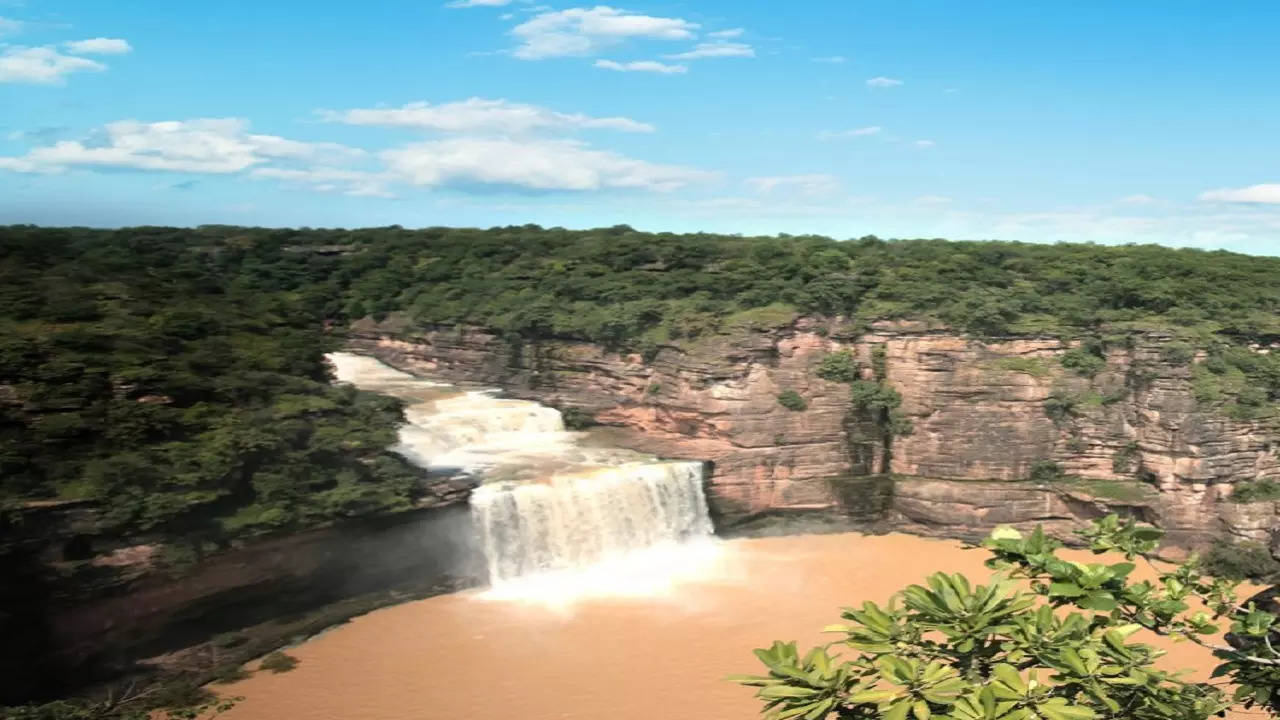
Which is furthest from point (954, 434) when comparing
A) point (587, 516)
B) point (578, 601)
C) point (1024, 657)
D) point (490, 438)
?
point (1024, 657)

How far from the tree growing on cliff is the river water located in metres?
10.2

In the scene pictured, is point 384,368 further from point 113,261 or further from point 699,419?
point 699,419

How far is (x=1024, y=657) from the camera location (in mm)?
4895

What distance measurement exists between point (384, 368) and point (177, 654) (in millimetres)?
16161

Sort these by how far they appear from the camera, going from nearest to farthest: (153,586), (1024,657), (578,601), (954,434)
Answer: (1024,657) → (153,586) → (578,601) → (954,434)

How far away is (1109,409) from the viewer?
2216 cm

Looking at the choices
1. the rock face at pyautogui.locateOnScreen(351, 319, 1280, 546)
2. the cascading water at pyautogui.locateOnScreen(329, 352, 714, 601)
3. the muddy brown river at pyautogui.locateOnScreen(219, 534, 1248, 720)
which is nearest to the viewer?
the muddy brown river at pyautogui.locateOnScreen(219, 534, 1248, 720)

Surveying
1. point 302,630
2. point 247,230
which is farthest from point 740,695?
point 247,230

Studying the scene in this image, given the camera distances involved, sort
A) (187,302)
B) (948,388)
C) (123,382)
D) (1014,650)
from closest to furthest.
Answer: (1014,650), (123,382), (187,302), (948,388)

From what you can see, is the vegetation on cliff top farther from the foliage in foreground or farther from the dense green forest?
the foliage in foreground

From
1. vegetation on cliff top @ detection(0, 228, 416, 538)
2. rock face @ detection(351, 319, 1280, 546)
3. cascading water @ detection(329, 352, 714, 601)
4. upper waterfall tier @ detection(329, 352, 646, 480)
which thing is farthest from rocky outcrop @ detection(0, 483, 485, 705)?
rock face @ detection(351, 319, 1280, 546)

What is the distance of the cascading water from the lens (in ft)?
63.5

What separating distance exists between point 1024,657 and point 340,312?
30.2m

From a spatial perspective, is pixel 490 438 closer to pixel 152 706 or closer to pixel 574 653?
pixel 574 653
